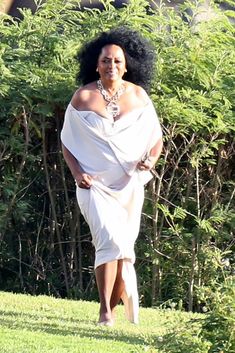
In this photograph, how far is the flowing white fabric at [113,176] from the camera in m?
7.96

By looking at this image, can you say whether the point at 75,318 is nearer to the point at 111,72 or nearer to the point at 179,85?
the point at 111,72

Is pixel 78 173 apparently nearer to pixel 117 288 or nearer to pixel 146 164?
pixel 146 164

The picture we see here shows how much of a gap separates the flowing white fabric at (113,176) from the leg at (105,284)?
5cm

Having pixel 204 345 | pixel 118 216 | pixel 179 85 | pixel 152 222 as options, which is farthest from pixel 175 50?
pixel 204 345

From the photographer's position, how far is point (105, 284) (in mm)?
7934

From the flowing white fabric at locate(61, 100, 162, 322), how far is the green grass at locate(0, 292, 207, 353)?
0.44 metres

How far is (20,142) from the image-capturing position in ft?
33.3

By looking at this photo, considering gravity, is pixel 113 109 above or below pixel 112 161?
above

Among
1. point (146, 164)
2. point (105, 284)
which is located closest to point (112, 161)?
point (146, 164)

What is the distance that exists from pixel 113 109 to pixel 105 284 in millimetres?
1228

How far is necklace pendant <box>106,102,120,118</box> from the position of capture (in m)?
8.15

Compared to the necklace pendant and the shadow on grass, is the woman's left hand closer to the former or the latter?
the necklace pendant

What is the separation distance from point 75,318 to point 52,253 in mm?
2352

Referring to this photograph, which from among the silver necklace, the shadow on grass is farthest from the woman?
the shadow on grass
